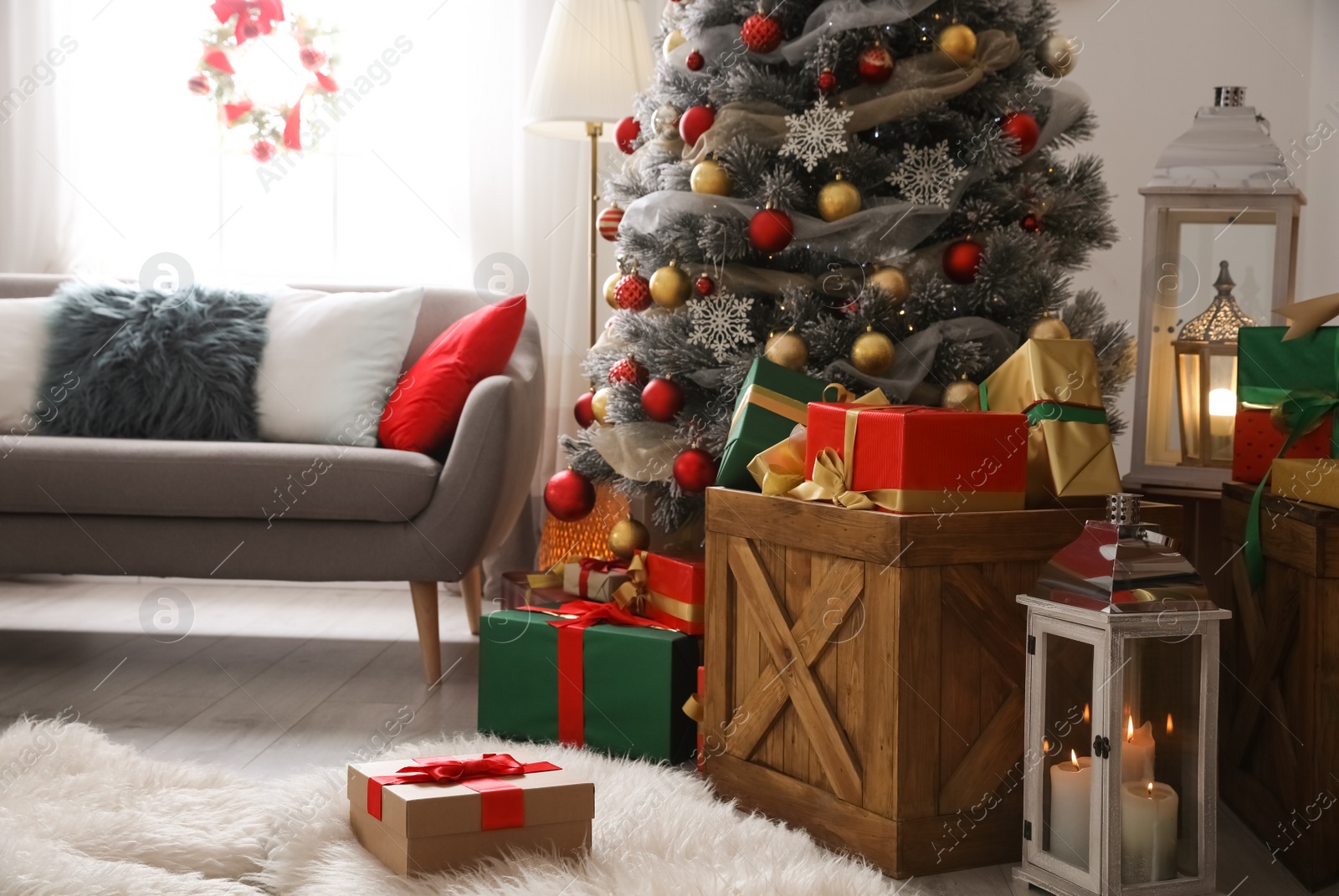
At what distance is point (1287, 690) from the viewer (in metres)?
1.43

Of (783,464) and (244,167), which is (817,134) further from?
(244,167)

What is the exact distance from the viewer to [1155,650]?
1234mm

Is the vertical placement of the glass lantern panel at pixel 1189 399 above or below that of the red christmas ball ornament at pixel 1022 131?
below

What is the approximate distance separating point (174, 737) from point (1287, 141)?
101 inches

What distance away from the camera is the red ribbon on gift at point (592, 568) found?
1.95 metres

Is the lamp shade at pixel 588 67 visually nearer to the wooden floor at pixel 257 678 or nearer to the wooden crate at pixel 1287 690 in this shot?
the wooden floor at pixel 257 678

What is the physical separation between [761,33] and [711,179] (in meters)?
0.24

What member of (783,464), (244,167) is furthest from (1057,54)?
(244,167)

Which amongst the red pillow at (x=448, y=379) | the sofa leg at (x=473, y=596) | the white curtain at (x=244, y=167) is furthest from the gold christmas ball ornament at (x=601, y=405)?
the white curtain at (x=244, y=167)

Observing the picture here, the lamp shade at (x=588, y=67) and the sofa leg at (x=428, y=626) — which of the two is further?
the lamp shade at (x=588, y=67)

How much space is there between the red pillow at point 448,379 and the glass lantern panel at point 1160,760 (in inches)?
57.5

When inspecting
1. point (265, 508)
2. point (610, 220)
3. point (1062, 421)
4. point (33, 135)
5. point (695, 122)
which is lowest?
point (265, 508)

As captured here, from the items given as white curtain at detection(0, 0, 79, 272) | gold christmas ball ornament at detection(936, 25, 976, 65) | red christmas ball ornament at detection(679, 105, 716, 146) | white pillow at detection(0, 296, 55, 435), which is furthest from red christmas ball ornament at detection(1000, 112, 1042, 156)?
white curtain at detection(0, 0, 79, 272)

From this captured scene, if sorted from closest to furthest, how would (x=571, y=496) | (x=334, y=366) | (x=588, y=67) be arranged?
1. (x=571, y=496)
2. (x=334, y=366)
3. (x=588, y=67)
